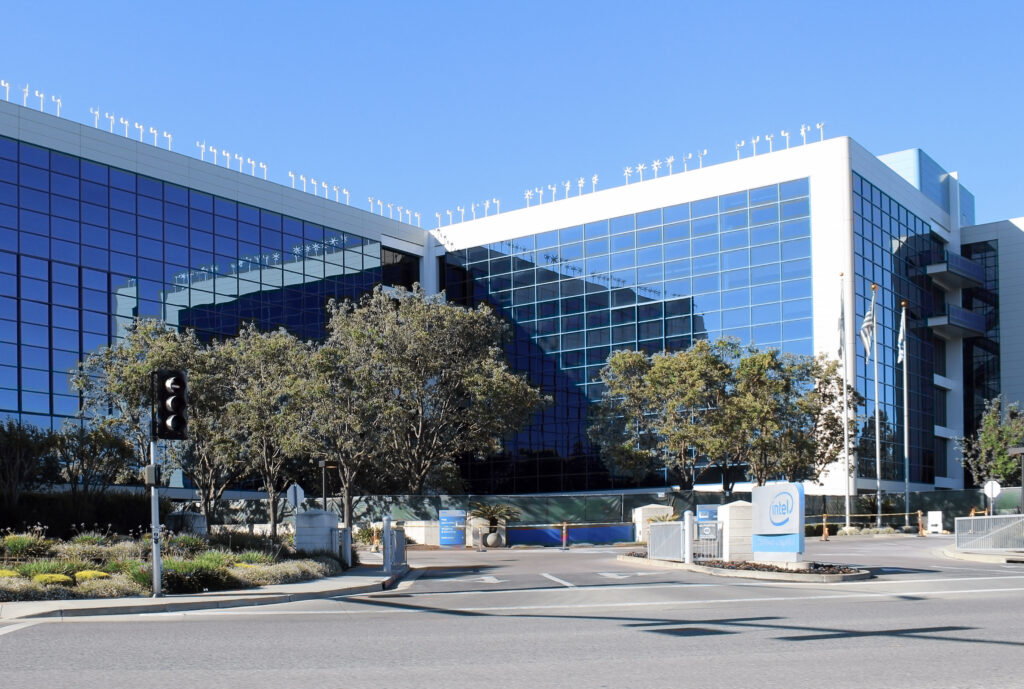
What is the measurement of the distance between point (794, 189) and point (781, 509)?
38.2 meters

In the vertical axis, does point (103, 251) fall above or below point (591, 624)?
above

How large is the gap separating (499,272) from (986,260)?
1253 inches

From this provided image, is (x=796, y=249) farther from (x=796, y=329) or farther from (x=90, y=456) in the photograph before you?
(x=90, y=456)

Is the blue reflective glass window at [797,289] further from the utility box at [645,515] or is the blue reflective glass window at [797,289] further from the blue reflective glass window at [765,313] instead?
the utility box at [645,515]

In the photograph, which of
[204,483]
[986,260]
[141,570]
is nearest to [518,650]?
[141,570]

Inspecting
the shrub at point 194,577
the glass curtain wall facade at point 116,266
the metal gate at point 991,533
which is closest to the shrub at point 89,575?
the shrub at point 194,577

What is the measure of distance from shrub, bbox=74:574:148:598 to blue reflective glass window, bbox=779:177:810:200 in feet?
157

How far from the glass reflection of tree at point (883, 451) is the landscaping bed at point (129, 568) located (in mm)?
37983

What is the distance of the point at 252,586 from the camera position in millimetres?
21406

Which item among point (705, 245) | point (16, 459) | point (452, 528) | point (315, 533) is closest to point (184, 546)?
point (315, 533)

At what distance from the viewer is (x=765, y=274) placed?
6066 cm

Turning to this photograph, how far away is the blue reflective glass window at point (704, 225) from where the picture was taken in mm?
63156

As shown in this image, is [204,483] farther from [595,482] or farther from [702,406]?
[595,482]

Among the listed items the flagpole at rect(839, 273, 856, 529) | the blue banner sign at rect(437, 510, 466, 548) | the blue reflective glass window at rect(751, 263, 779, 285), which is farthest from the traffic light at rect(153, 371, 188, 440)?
the blue reflective glass window at rect(751, 263, 779, 285)
